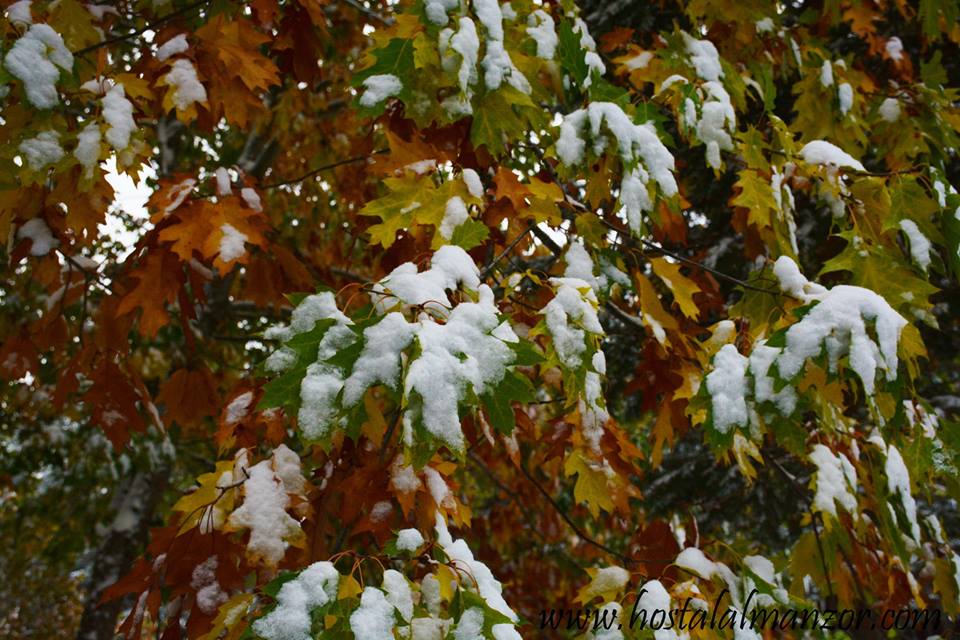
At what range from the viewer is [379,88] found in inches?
70.0

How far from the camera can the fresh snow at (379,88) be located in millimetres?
1742

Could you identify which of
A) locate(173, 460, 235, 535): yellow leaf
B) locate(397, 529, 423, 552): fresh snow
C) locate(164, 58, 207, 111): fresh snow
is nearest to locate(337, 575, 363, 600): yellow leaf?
locate(397, 529, 423, 552): fresh snow

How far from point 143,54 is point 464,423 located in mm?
1671

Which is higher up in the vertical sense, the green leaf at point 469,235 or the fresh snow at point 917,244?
the green leaf at point 469,235

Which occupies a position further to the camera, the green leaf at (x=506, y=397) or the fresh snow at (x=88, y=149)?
the fresh snow at (x=88, y=149)

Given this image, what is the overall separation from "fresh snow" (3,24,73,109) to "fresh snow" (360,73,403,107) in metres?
0.77

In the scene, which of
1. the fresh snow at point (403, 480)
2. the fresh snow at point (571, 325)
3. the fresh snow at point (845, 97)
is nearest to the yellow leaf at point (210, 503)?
the fresh snow at point (403, 480)

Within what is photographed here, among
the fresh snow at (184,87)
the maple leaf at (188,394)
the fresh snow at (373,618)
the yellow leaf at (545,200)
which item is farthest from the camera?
the maple leaf at (188,394)

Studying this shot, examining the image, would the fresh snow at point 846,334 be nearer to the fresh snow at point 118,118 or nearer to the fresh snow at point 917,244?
the fresh snow at point 917,244

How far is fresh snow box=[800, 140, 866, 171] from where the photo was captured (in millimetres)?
2141

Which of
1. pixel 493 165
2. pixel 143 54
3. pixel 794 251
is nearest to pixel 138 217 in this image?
pixel 143 54

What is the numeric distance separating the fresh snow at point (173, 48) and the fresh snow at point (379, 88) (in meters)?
0.68

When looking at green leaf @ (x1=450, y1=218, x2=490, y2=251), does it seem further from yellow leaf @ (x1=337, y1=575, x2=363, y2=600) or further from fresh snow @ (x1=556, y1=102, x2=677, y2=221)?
yellow leaf @ (x1=337, y1=575, x2=363, y2=600)

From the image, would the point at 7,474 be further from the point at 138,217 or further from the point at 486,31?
the point at 486,31
